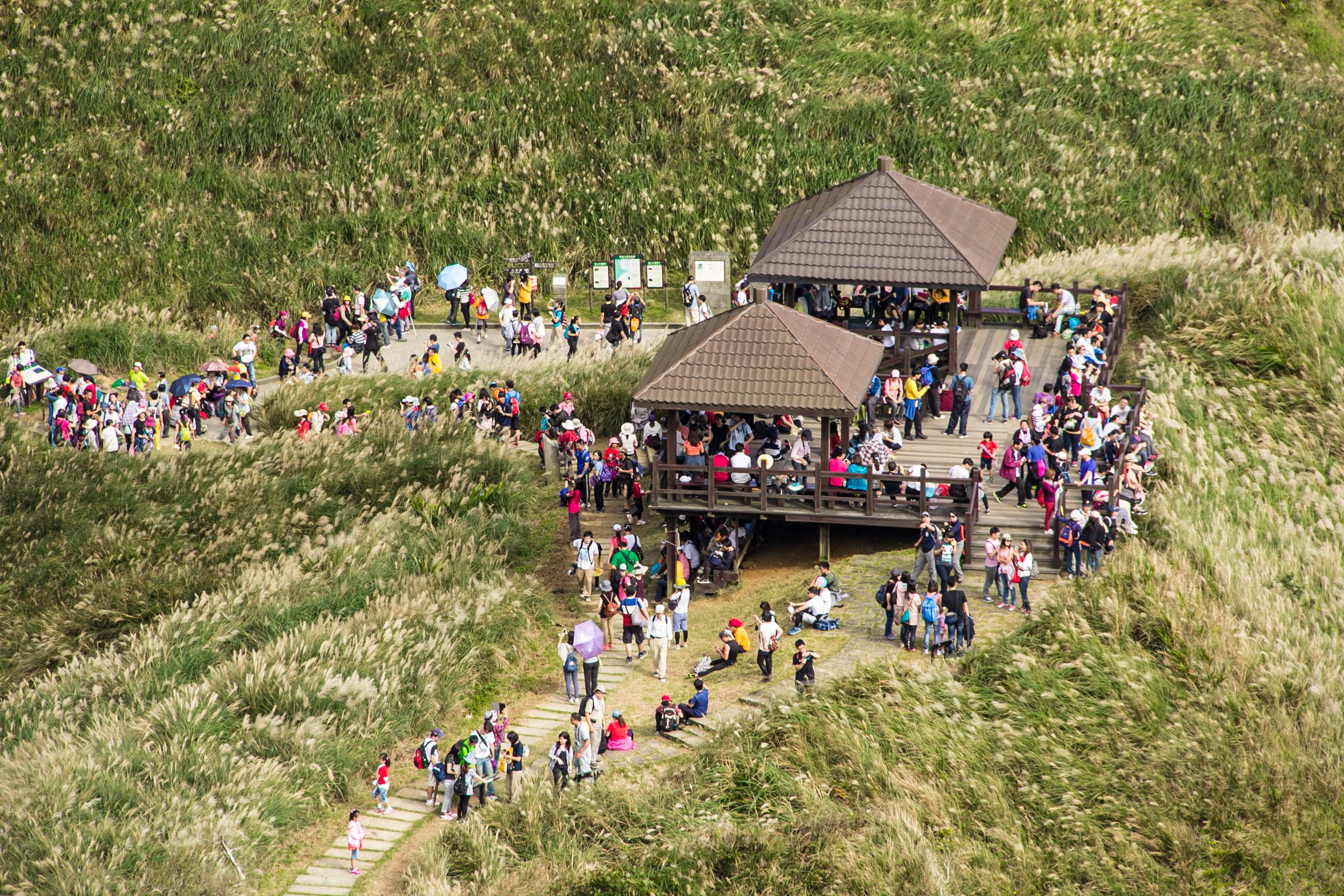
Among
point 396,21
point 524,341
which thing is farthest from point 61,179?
point 524,341

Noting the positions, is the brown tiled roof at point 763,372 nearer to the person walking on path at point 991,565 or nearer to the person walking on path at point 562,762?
the person walking on path at point 991,565

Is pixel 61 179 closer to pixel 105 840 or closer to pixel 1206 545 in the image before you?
pixel 105 840

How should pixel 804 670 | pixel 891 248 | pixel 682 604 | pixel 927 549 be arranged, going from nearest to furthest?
pixel 804 670
pixel 927 549
pixel 682 604
pixel 891 248

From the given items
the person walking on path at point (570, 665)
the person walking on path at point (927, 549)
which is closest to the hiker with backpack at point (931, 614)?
the person walking on path at point (927, 549)

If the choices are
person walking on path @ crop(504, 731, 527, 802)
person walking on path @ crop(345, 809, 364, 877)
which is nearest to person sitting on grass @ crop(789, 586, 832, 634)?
person walking on path @ crop(504, 731, 527, 802)

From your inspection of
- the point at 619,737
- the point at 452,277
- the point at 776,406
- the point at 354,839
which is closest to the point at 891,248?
the point at 776,406

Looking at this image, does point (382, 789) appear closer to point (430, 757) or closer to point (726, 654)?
point (430, 757)
